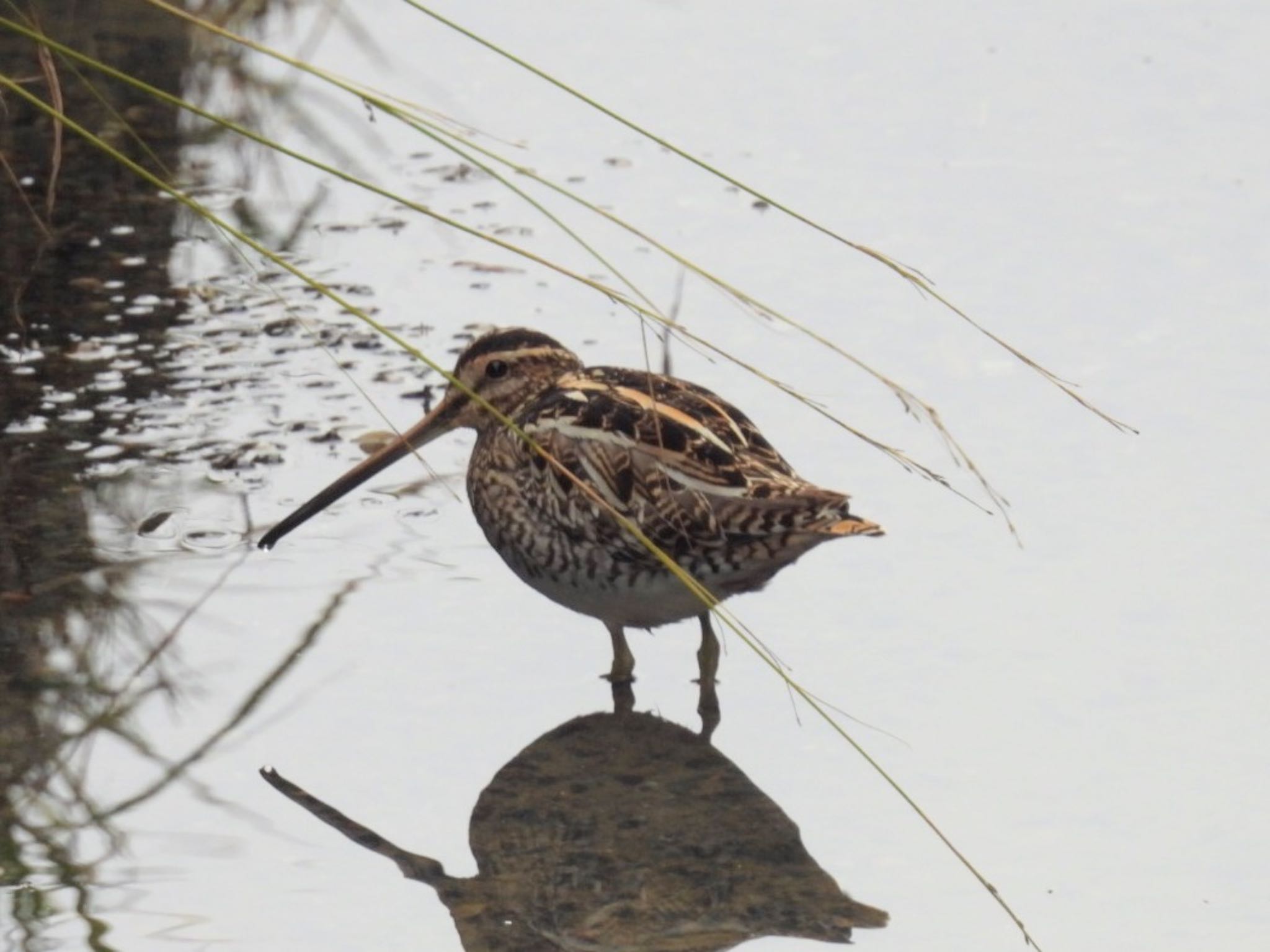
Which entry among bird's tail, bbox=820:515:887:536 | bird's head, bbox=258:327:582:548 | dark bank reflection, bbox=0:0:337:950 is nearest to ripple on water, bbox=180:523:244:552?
dark bank reflection, bbox=0:0:337:950

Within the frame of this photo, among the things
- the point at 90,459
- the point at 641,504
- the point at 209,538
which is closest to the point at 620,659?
the point at 641,504

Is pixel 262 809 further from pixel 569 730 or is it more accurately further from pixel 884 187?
pixel 884 187

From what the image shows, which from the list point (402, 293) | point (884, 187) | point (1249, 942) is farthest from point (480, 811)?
point (884, 187)

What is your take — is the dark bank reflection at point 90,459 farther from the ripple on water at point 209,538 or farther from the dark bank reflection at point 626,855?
the dark bank reflection at point 626,855

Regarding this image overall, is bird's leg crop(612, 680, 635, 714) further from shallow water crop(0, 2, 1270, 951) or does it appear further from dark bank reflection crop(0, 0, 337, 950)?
dark bank reflection crop(0, 0, 337, 950)

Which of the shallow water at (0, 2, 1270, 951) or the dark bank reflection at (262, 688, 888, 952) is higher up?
the shallow water at (0, 2, 1270, 951)

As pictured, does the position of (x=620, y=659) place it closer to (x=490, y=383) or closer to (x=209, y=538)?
(x=490, y=383)

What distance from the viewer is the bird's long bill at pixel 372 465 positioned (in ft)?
17.8

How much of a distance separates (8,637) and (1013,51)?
4548mm

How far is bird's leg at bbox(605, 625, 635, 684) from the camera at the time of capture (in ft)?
17.0

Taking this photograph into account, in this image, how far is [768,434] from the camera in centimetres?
614

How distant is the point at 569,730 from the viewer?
4.96 meters

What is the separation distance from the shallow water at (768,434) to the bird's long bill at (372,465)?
0.41ft

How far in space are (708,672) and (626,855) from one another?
0.72 m
